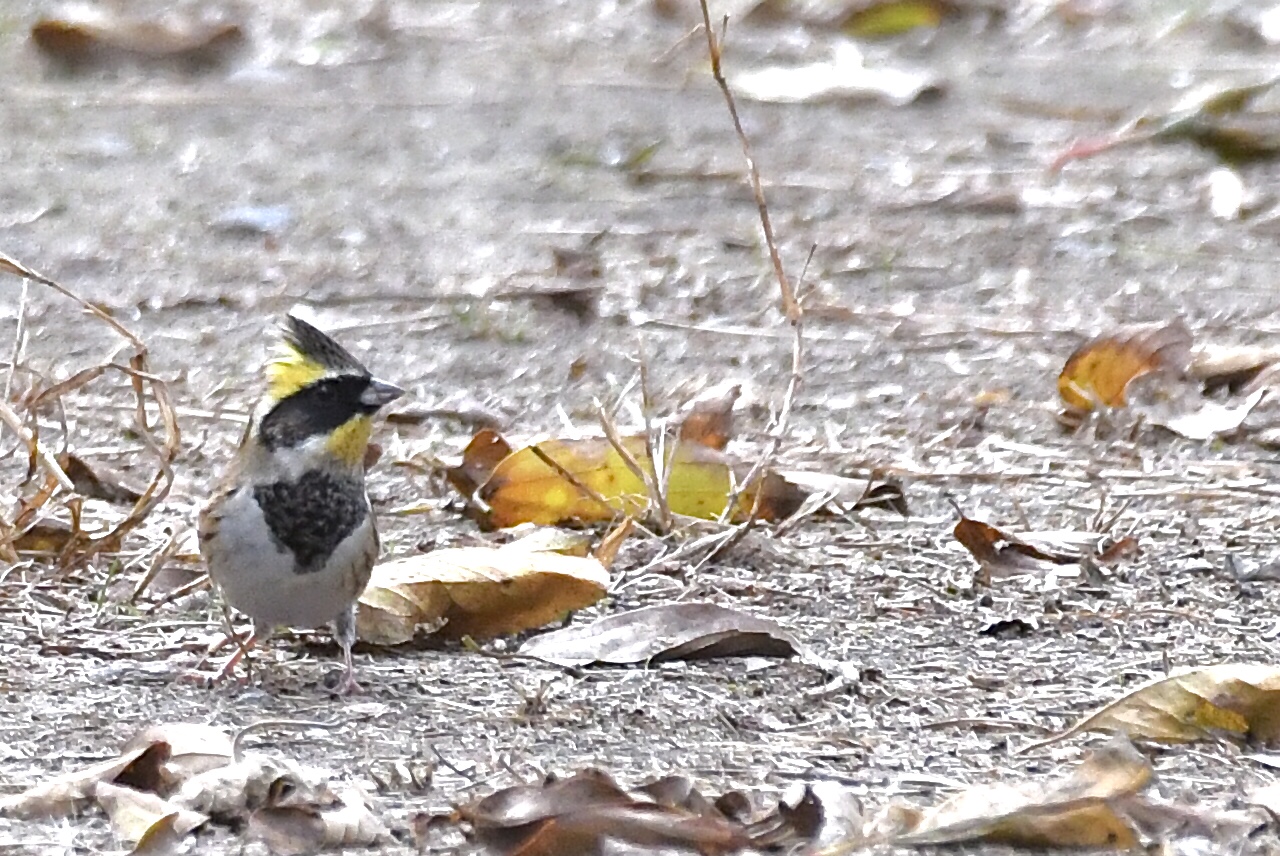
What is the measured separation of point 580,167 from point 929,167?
124 cm

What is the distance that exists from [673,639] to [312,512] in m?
0.62

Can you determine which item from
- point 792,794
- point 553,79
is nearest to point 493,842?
point 792,794

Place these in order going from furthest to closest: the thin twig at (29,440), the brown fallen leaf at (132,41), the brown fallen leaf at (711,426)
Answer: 1. the brown fallen leaf at (132,41)
2. the brown fallen leaf at (711,426)
3. the thin twig at (29,440)

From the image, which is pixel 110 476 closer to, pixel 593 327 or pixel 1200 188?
pixel 593 327

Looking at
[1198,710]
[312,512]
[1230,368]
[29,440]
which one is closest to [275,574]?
[312,512]

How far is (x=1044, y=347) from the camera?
611 centimetres

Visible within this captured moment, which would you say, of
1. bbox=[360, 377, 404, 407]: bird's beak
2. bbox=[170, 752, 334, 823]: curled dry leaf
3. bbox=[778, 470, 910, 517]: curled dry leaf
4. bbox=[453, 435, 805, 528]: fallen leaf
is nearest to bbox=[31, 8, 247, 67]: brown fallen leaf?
bbox=[453, 435, 805, 528]: fallen leaf

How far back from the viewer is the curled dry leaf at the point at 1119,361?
540 centimetres

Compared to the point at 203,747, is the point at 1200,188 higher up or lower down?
lower down

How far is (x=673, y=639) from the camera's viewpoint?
149 inches

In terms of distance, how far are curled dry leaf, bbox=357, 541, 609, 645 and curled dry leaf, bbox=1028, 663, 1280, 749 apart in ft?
3.08

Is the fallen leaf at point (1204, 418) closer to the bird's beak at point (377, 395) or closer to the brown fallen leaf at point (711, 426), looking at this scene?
the brown fallen leaf at point (711, 426)

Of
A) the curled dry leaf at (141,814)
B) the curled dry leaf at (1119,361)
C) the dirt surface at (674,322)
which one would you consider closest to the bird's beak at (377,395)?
the dirt surface at (674,322)

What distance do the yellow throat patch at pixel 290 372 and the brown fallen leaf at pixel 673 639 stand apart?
0.57 m
